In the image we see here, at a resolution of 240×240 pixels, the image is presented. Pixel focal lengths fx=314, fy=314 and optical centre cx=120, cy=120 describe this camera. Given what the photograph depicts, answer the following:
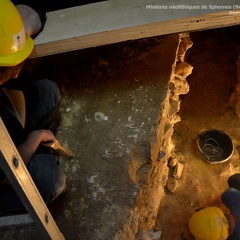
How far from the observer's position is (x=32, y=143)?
2.38 metres

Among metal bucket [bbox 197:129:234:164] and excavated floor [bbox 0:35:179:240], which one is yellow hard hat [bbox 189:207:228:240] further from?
excavated floor [bbox 0:35:179:240]

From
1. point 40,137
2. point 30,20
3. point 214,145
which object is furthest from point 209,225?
point 30,20

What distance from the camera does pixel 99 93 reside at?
296 centimetres

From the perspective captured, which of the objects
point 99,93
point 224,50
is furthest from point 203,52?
point 99,93

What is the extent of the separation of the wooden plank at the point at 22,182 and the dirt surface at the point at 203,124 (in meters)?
2.39

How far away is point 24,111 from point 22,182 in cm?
121

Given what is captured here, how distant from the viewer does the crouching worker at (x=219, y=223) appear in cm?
324

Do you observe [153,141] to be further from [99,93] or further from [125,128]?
[99,93]

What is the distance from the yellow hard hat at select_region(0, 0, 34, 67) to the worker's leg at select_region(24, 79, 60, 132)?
0.72 meters

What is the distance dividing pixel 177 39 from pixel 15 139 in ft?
6.22

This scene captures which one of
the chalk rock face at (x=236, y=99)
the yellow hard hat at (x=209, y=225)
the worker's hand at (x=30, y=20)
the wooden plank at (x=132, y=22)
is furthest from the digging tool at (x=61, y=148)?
the chalk rock face at (x=236, y=99)

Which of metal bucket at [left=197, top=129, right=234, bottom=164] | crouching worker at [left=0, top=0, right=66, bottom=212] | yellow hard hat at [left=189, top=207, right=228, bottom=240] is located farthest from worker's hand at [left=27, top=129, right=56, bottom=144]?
metal bucket at [left=197, top=129, right=234, bottom=164]

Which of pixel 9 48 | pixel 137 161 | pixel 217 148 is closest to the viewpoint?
pixel 9 48

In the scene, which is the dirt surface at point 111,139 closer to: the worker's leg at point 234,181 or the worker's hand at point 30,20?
the worker's leg at point 234,181
